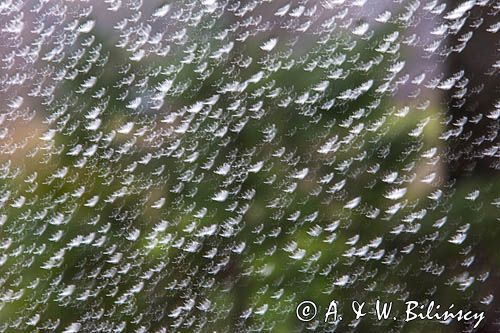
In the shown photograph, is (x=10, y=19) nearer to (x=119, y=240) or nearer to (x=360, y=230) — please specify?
(x=119, y=240)

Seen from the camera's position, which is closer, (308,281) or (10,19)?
(10,19)

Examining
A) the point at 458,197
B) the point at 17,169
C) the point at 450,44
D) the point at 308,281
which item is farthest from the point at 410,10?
the point at 17,169

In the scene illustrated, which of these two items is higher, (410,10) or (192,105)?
(410,10)

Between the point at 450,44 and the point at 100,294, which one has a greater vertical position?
the point at 450,44

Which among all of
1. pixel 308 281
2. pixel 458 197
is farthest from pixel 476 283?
pixel 308 281

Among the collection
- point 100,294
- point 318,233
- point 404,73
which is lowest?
point 100,294

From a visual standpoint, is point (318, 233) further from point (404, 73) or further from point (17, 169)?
point (17, 169)
